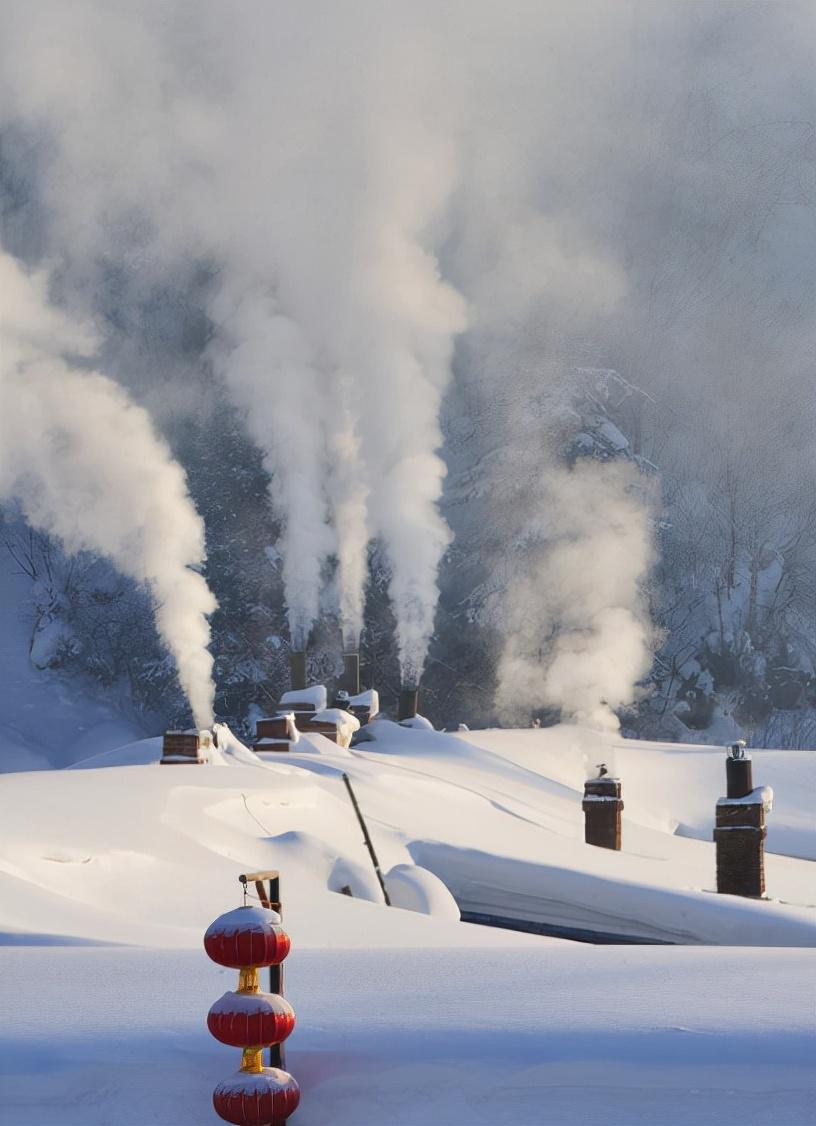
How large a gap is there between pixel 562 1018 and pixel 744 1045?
653mm

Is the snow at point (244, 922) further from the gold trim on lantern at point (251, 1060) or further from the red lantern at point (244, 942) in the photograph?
the gold trim on lantern at point (251, 1060)

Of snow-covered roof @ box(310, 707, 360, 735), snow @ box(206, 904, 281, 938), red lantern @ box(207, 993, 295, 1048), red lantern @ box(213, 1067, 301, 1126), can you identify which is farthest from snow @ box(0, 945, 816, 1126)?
snow-covered roof @ box(310, 707, 360, 735)

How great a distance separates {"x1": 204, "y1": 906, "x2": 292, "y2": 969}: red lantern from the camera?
4188mm

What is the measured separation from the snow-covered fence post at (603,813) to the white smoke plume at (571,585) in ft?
114

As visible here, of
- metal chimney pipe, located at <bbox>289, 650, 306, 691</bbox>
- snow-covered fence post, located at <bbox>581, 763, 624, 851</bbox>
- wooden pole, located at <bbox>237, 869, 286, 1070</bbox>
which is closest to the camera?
wooden pole, located at <bbox>237, 869, 286, 1070</bbox>

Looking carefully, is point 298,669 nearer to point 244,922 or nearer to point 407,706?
point 407,706

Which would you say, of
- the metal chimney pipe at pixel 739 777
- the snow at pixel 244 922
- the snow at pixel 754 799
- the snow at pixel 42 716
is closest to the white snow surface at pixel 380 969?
the snow at pixel 244 922

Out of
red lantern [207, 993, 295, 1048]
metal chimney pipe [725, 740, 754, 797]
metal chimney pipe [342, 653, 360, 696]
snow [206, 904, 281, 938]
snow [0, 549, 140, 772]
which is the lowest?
red lantern [207, 993, 295, 1048]

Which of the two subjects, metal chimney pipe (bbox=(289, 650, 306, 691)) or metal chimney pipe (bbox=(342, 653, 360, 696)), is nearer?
metal chimney pipe (bbox=(342, 653, 360, 696))

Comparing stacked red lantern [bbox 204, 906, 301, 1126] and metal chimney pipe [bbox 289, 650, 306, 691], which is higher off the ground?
metal chimney pipe [bbox 289, 650, 306, 691]

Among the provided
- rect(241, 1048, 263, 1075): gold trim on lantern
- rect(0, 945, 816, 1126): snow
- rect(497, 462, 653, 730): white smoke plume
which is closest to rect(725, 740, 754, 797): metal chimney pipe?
rect(0, 945, 816, 1126): snow

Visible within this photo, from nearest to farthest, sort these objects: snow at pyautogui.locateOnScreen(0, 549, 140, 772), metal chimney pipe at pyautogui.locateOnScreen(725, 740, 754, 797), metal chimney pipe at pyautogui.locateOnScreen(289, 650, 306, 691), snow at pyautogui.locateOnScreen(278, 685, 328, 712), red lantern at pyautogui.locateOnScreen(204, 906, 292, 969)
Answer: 1. red lantern at pyautogui.locateOnScreen(204, 906, 292, 969)
2. metal chimney pipe at pyautogui.locateOnScreen(725, 740, 754, 797)
3. snow at pyautogui.locateOnScreen(278, 685, 328, 712)
4. metal chimney pipe at pyautogui.locateOnScreen(289, 650, 306, 691)
5. snow at pyautogui.locateOnScreen(0, 549, 140, 772)

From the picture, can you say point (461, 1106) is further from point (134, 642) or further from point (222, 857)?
point (134, 642)

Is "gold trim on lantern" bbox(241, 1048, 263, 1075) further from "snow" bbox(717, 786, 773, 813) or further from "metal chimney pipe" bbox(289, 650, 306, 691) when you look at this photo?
"metal chimney pipe" bbox(289, 650, 306, 691)
